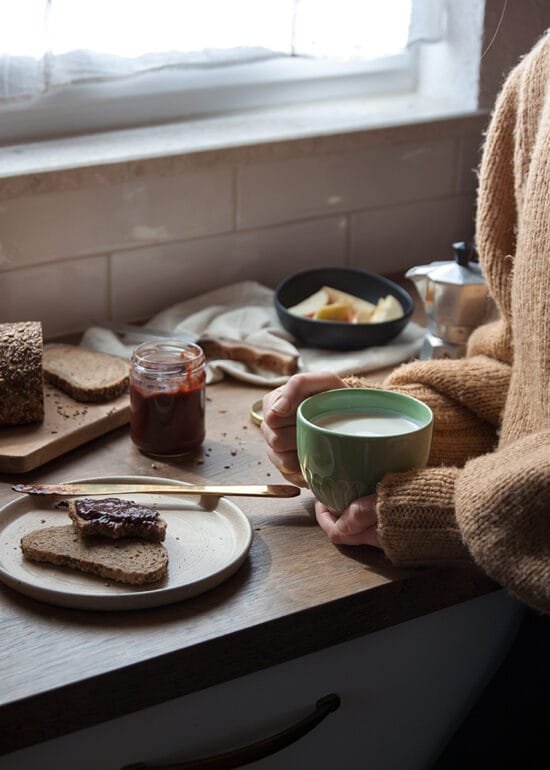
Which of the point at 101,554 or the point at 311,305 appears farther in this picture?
the point at 311,305

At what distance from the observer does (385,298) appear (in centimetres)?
151

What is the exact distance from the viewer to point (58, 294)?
4.75ft

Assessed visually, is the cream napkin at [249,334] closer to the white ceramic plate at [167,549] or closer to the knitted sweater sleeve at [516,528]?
the white ceramic plate at [167,549]

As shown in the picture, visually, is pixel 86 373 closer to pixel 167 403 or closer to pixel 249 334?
pixel 167 403

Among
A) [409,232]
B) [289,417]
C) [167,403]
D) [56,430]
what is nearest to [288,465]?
[289,417]

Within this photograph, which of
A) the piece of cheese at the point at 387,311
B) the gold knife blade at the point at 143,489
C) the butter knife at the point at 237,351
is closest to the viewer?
the gold knife blade at the point at 143,489

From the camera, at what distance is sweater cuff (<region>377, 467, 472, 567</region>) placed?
911mm

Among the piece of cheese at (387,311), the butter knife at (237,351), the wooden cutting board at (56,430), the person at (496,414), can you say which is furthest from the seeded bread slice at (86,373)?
the piece of cheese at (387,311)

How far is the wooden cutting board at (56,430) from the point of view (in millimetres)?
1078

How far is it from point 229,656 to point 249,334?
2.14 ft

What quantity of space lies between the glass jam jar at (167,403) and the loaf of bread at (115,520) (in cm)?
18

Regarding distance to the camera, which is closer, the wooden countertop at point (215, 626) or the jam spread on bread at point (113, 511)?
the wooden countertop at point (215, 626)

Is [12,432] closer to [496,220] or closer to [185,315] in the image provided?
[185,315]

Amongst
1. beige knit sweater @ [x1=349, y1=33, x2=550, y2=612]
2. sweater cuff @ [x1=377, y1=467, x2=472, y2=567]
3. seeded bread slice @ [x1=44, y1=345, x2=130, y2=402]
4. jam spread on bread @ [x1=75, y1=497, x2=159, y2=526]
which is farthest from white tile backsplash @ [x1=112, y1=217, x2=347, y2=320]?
sweater cuff @ [x1=377, y1=467, x2=472, y2=567]
